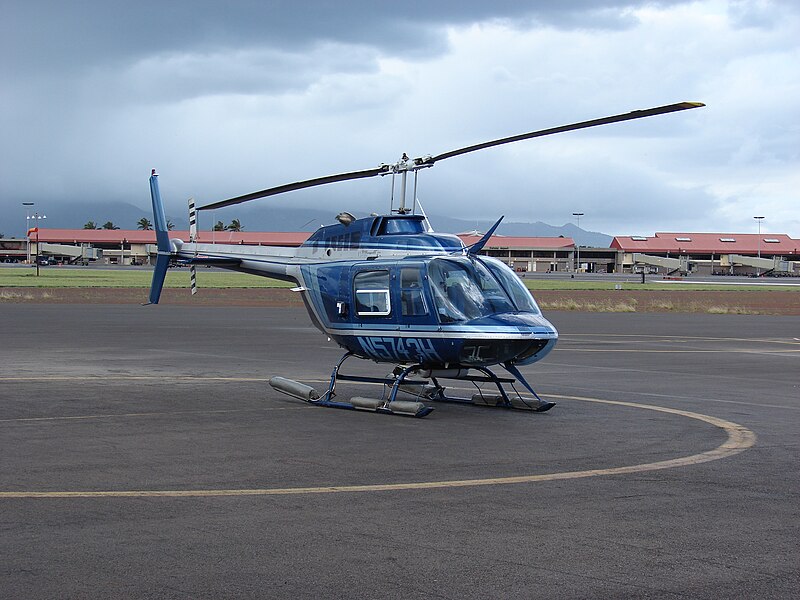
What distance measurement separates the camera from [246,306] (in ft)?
179

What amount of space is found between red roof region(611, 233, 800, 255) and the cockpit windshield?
559 ft

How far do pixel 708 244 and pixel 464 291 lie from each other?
178766 millimetres

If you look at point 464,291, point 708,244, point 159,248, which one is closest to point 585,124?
point 464,291

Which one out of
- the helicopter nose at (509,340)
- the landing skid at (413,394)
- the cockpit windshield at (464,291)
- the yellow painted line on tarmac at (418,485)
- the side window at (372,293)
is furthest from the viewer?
the side window at (372,293)

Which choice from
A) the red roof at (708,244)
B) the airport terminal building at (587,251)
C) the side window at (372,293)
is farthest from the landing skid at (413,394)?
the red roof at (708,244)

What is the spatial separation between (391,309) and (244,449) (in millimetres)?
5017

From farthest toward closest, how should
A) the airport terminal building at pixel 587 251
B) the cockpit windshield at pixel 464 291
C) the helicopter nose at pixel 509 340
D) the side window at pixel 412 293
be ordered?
the airport terminal building at pixel 587 251 < the side window at pixel 412 293 < the cockpit windshield at pixel 464 291 < the helicopter nose at pixel 509 340

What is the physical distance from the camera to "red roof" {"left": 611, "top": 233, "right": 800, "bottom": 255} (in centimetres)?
18062

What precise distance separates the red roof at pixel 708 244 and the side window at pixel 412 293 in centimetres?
17071

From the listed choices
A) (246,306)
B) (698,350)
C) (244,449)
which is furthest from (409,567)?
(246,306)

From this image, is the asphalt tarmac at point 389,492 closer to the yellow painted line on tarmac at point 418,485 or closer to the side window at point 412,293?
the yellow painted line on tarmac at point 418,485

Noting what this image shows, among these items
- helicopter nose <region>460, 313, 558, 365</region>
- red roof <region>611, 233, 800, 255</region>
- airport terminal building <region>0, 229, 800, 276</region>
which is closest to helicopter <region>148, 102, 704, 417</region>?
helicopter nose <region>460, 313, 558, 365</region>

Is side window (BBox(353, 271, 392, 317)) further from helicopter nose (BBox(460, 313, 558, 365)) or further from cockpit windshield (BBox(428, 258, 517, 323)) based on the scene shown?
helicopter nose (BBox(460, 313, 558, 365))

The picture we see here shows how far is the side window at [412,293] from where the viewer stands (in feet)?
53.3
